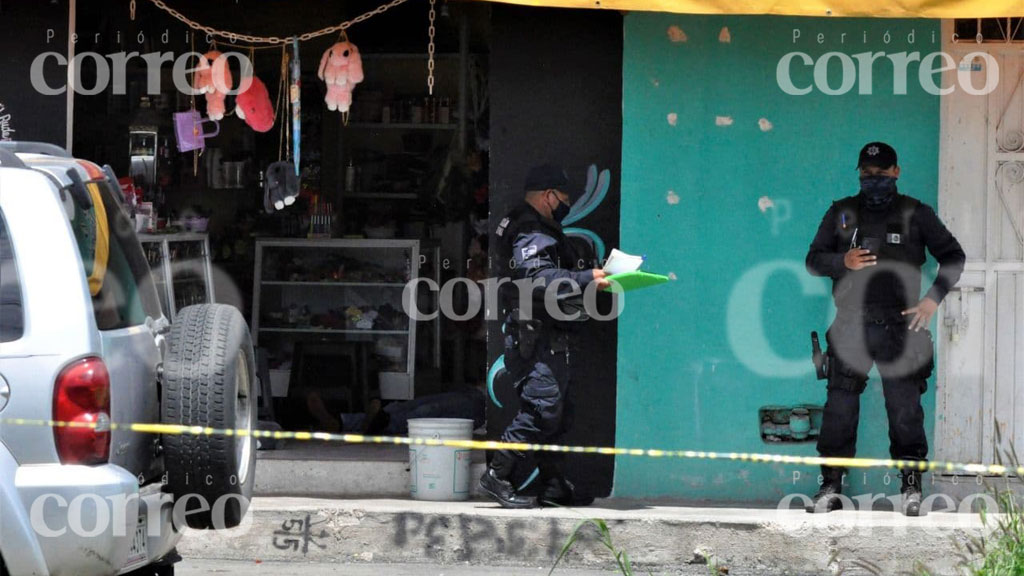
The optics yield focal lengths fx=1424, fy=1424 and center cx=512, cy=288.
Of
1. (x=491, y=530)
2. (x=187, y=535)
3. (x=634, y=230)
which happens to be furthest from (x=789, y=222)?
(x=187, y=535)

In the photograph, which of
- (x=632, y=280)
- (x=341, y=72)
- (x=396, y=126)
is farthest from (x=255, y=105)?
(x=632, y=280)

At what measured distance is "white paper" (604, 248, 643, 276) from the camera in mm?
7715

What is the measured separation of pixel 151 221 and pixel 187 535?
2386 mm

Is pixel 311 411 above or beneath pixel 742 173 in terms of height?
beneath

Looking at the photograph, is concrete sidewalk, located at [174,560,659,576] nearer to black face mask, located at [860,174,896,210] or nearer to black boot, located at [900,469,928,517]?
black boot, located at [900,469,928,517]

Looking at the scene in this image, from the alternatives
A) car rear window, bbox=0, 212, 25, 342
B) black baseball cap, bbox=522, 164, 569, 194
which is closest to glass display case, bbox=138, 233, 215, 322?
black baseball cap, bbox=522, 164, 569, 194

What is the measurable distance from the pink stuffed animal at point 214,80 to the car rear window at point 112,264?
3479 mm

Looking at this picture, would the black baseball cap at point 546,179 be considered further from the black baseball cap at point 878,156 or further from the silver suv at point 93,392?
the silver suv at point 93,392

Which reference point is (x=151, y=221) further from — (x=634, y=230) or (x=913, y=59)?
(x=913, y=59)

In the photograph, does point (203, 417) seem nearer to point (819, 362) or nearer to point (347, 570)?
point (347, 570)

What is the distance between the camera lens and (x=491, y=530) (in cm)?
775

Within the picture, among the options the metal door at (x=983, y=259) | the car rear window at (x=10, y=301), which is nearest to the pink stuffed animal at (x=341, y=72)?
the metal door at (x=983, y=259)

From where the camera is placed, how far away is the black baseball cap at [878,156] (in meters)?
8.06

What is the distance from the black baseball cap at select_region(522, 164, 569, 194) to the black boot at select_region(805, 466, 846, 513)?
2261 mm
